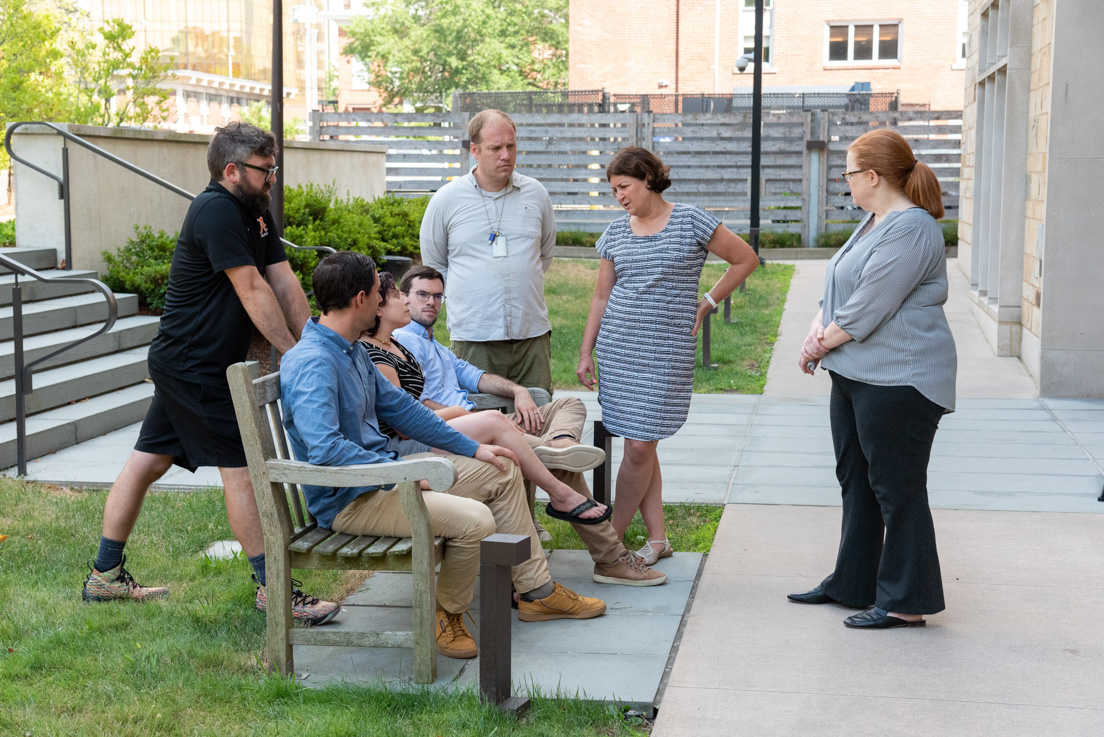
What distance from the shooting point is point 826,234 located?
21.3 metres

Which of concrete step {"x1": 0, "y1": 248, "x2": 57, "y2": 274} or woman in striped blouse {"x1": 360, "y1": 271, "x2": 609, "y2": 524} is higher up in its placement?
concrete step {"x1": 0, "y1": 248, "x2": 57, "y2": 274}

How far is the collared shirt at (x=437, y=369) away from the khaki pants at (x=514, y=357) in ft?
1.08

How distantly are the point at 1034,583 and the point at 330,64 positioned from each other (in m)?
93.7

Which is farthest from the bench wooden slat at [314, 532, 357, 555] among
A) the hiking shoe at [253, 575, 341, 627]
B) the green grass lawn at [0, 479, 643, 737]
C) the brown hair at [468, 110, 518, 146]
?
the brown hair at [468, 110, 518, 146]

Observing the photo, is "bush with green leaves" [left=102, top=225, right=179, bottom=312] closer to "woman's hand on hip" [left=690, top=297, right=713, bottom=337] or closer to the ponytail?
"woman's hand on hip" [left=690, top=297, right=713, bottom=337]

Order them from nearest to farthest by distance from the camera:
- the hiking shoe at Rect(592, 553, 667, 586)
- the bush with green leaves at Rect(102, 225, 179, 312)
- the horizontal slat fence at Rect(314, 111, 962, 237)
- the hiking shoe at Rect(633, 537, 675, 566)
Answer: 1. the hiking shoe at Rect(592, 553, 667, 586)
2. the hiking shoe at Rect(633, 537, 675, 566)
3. the bush with green leaves at Rect(102, 225, 179, 312)
4. the horizontal slat fence at Rect(314, 111, 962, 237)

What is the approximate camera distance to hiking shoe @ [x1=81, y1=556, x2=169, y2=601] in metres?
4.58

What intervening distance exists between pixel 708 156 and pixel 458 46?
38348 mm

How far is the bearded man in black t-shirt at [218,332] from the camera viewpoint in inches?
171

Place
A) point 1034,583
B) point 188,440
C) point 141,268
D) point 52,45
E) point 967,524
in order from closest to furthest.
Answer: point 188,440, point 1034,583, point 967,524, point 141,268, point 52,45

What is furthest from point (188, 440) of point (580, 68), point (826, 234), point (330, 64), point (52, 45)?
point (330, 64)

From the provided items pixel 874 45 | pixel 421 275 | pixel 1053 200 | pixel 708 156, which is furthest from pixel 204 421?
pixel 874 45

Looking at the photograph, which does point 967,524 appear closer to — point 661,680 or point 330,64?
point 661,680

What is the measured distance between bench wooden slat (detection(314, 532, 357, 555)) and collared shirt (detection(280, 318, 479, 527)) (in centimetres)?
8
